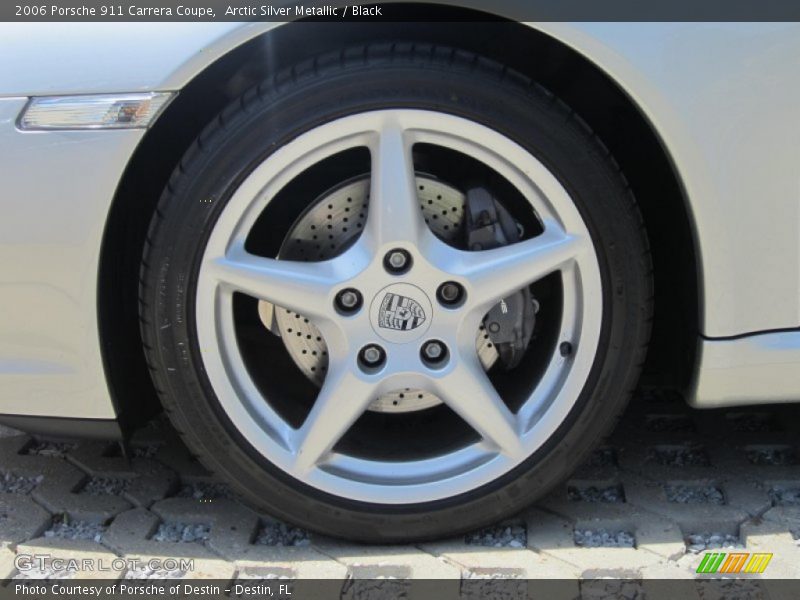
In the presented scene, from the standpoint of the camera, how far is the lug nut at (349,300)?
186 cm

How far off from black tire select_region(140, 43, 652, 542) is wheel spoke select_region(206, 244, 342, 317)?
3.0 inches

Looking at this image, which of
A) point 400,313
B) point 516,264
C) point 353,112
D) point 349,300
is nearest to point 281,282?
point 349,300

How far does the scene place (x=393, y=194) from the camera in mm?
1823

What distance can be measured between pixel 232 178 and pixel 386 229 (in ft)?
1.02

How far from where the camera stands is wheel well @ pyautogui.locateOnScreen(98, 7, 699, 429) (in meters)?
1.82

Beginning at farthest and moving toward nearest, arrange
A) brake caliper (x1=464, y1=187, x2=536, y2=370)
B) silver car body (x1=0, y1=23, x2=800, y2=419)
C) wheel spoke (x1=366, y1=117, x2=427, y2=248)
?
1. brake caliper (x1=464, y1=187, x2=536, y2=370)
2. wheel spoke (x1=366, y1=117, x2=427, y2=248)
3. silver car body (x1=0, y1=23, x2=800, y2=419)

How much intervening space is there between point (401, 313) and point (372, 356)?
0.36 feet

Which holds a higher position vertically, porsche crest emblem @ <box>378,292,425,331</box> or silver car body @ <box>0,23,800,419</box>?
silver car body @ <box>0,23,800,419</box>

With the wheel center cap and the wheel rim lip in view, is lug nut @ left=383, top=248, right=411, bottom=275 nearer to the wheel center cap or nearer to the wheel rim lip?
the wheel center cap

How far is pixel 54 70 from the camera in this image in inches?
67.7

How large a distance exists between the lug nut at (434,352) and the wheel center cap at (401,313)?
0.04 m

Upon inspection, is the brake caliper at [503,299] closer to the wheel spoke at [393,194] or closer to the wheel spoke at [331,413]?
the wheel spoke at [393,194]

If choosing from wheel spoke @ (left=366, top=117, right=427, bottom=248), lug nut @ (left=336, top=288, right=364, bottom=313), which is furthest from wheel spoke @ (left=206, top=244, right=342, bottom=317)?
wheel spoke @ (left=366, top=117, right=427, bottom=248)

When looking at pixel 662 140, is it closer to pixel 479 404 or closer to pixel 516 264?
pixel 516 264
